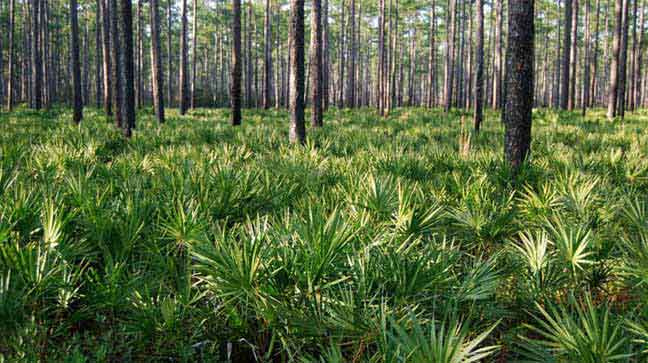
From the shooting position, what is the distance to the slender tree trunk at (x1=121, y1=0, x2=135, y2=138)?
12656mm

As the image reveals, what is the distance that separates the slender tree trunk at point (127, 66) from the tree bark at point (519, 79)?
9.25 m

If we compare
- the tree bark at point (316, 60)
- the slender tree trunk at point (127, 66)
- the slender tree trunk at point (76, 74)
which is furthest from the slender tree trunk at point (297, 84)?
the slender tree trunk at point (76, 74)

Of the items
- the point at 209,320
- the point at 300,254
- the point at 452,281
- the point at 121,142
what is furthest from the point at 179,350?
the point at 121,142

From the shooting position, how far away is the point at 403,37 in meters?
62.6

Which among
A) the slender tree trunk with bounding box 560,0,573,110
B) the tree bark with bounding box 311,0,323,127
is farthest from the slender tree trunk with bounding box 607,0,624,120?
the tree bark with bounding box 311,0,323,127

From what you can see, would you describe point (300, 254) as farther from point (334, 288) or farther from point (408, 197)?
point (408, 197)

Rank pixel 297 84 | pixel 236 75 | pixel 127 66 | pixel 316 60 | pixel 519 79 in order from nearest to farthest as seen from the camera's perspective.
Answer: pixel 519 79 → pixel 297 84 → pixel 127 66 → pixel 316 60 → pixel 236 75

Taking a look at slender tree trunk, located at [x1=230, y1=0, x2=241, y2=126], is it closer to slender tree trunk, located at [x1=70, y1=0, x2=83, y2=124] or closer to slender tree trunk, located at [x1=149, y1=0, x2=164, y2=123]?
slender tree trunk, located at [x1=149, y1=0, x2=164, y2=123]

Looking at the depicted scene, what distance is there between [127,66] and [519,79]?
1014 cm

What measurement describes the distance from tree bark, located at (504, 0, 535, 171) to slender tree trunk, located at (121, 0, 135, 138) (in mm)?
9248

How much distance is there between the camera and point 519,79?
7133mm

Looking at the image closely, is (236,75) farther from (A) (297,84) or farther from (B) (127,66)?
(A) (297,84)

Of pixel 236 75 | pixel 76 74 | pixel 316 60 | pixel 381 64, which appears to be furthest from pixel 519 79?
pixel 381 64

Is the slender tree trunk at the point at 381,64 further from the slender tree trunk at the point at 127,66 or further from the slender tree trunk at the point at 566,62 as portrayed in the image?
the slender tree trunk at the point at 127,66
